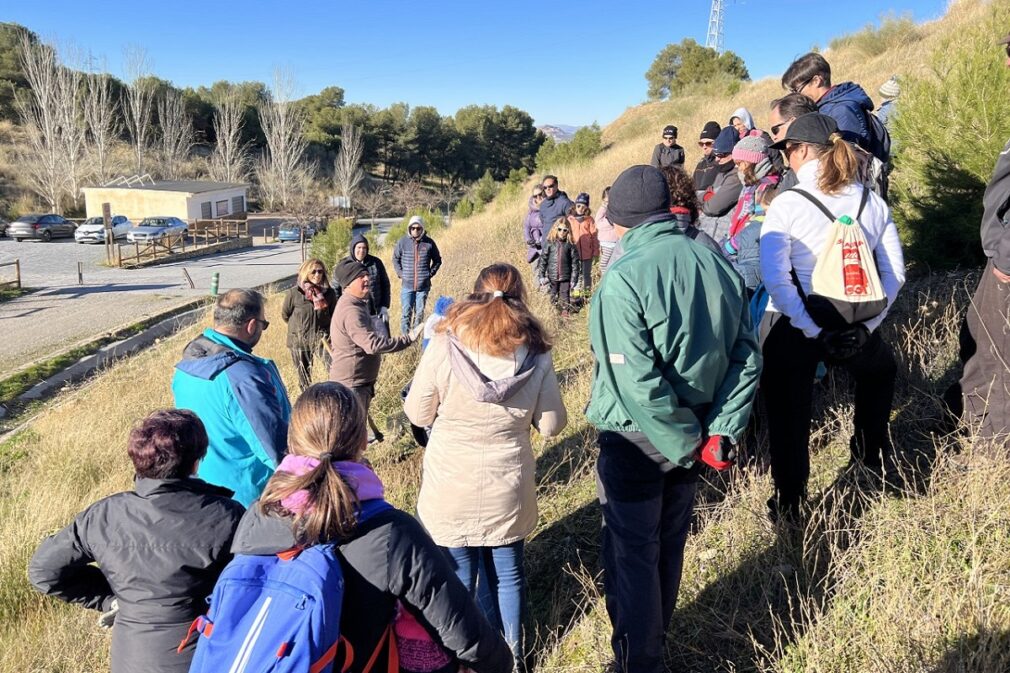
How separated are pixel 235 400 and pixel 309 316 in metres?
3.86

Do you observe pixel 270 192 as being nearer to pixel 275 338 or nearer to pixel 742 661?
pixel 275 338

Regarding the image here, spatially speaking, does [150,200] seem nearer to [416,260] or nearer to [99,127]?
[99,127]

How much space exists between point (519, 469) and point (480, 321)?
0.67 metres

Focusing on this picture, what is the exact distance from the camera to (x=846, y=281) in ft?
8.78

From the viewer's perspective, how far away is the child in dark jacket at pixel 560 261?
28.1 feet

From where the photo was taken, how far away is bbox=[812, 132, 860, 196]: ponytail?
270 centimetres

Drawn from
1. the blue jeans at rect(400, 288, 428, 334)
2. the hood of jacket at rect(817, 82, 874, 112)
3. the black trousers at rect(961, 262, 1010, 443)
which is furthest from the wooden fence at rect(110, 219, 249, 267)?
the black trousers at rect(961, 262, 1010, 443)

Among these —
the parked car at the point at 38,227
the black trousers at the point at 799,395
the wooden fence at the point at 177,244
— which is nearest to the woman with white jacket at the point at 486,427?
the black trousers at the point at 799,395

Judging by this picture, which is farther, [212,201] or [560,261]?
[212,201]

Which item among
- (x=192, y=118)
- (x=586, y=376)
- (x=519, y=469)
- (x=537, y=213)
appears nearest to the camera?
(x=519, y=469)

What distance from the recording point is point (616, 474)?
7.47ft

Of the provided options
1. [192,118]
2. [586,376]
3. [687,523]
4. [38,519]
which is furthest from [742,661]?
[192,118]

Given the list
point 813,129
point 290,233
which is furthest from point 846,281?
point 290,233

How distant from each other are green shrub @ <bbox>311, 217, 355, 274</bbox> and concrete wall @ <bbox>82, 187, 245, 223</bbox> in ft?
99.4
